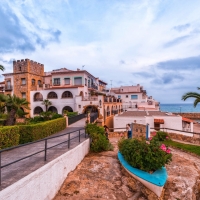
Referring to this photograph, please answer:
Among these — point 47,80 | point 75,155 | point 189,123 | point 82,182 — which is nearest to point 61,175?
point 82,182

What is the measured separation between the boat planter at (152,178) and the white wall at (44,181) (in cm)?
300

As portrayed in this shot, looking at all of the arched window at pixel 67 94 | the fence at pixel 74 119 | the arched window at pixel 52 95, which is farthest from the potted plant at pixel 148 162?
the arched window at pixel 52 95

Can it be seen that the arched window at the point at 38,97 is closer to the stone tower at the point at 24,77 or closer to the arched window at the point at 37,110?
the arched window at the point at 37,110

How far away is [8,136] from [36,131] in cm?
312

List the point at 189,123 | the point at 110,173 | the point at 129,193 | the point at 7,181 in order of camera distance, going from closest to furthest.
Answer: the point at 7,181
the point at 129,193
the point at 110,173
the point at 189,123

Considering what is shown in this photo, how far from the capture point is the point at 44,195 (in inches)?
234

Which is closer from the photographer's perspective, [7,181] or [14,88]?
[7,181]

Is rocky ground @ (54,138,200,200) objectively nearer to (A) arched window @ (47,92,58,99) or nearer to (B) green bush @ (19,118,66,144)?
(B) green bush @ (19,118,66,144)

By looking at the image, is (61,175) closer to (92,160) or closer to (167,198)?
(92,160)

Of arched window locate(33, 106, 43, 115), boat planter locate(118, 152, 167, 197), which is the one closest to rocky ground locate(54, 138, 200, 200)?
boat planter locate(118, 152, 167, 197)

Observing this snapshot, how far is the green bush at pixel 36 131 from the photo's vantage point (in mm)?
12164

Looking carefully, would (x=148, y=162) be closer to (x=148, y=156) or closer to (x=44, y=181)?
(x=148, y=156)

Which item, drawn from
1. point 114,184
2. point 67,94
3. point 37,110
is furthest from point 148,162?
point 37,110

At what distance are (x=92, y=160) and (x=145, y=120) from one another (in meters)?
14.4
